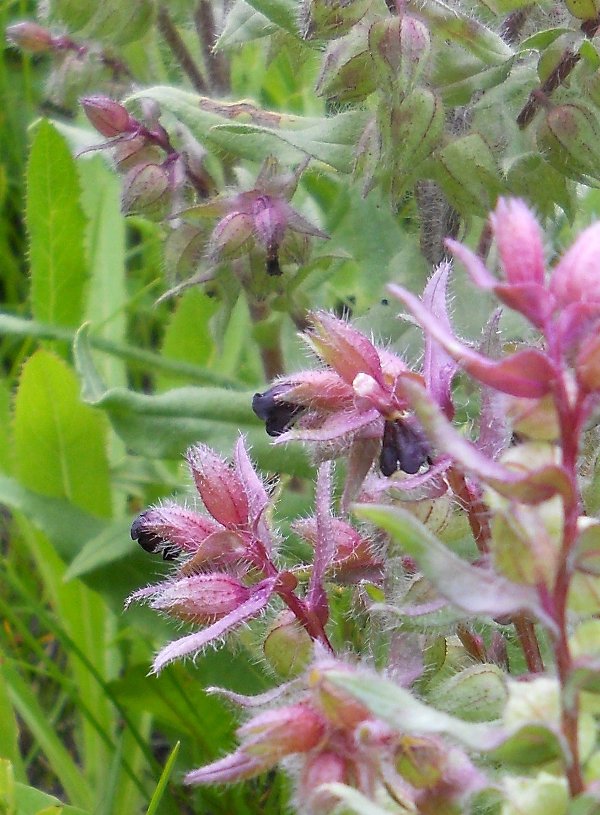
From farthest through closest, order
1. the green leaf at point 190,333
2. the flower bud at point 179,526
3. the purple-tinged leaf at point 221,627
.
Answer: the green leaf at point 190,333 → the flower bud at point 179,526 → the purple-tinged leaf at point 221,627

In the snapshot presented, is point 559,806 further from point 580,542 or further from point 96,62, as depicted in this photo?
point 96,62

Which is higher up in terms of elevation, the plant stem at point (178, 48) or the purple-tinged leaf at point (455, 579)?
the purple-tinged leaf at point (455, 579)

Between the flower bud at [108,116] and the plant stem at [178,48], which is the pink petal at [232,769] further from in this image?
the plant stem at [178,48]

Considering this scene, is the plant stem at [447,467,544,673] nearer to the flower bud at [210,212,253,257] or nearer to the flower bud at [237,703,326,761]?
the flower bud at [237,703,326,761]

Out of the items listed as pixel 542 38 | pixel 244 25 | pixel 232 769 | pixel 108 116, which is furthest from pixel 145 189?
pixel 232 769

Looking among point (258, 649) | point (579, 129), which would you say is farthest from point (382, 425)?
point (579, 129)

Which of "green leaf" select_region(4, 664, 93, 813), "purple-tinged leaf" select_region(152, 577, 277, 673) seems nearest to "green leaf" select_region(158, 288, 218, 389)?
"green leaf" select_region(4, 664, 93, 813)

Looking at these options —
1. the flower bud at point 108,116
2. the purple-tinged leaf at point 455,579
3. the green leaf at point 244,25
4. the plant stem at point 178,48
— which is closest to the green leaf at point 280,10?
the green leaf at point 244,25
